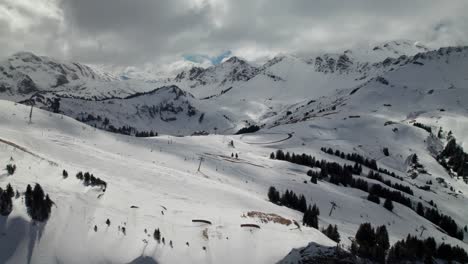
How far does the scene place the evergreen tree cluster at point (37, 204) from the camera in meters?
39.2

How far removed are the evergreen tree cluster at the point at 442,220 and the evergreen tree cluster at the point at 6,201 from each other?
392ft

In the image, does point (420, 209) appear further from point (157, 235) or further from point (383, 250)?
point (157, 235)

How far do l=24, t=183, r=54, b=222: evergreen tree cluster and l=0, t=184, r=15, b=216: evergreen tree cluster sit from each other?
5.00 ft

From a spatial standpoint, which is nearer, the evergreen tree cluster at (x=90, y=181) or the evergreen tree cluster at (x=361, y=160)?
the evergreen tree cluster at (x=90, y=181)

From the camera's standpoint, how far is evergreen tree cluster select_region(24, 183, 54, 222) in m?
39.2

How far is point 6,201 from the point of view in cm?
3844

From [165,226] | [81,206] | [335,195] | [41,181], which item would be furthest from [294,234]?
[335,195]

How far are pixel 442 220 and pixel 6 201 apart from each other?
4967 inches

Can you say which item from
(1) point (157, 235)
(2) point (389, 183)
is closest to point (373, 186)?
(2) point (389, 183)

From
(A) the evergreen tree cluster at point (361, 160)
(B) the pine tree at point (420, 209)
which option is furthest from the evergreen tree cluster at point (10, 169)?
(A) the evergreen tree cluster at point (361, 160)

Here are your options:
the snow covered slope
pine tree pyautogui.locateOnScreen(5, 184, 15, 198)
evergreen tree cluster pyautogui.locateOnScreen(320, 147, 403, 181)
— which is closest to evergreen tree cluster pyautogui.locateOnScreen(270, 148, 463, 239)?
evergreen tree cluster pyautogui.locateOnScreen(320, 147, 403, 181)

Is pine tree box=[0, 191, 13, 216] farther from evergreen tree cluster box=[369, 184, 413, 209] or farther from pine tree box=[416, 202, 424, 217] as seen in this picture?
pine tree box=[416, 202, 424, 217]

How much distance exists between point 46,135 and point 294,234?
68.5 meters

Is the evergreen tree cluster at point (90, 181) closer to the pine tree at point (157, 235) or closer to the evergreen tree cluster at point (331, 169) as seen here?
the pine tree at point (157, 235)
